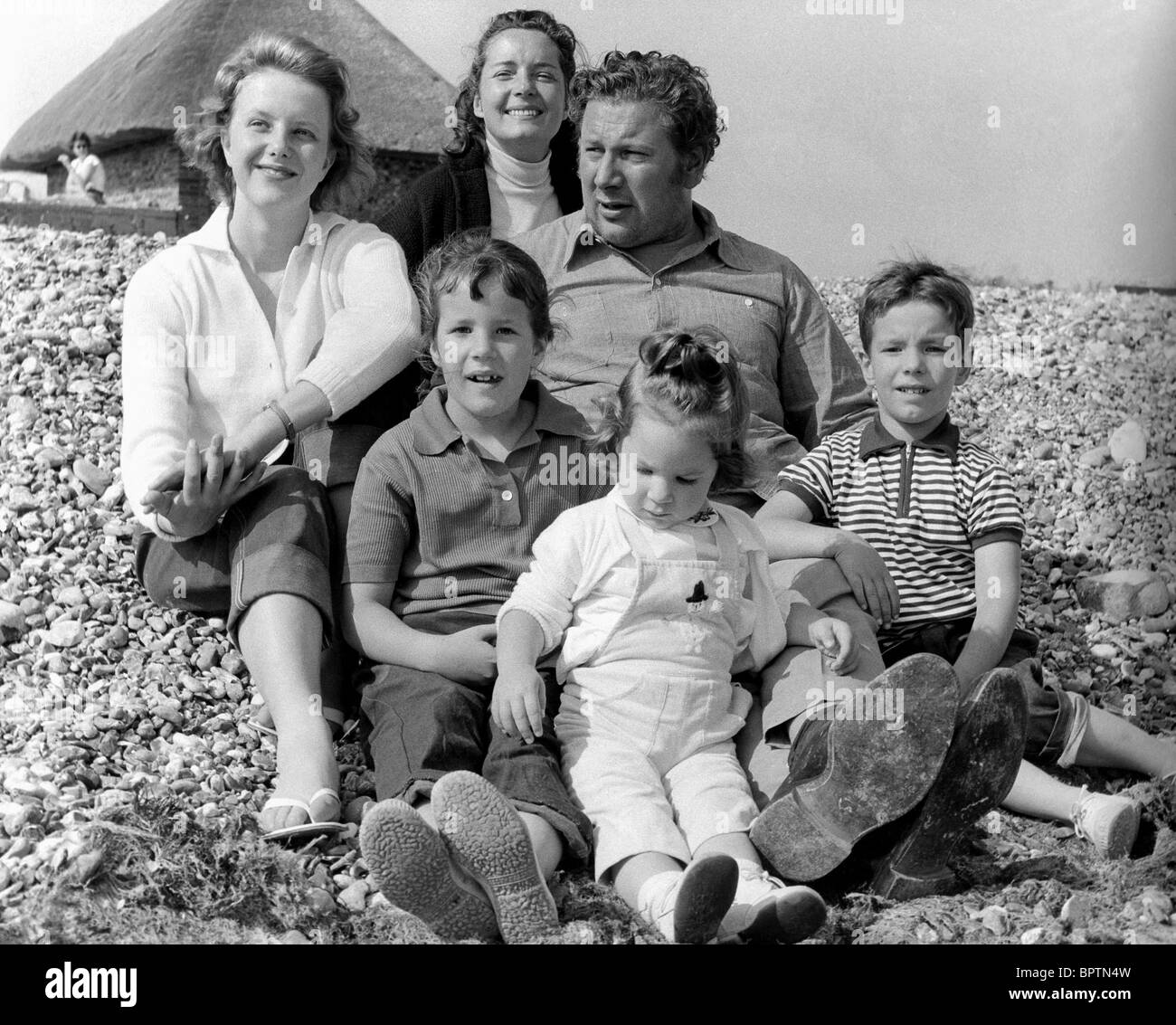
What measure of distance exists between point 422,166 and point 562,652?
30.6 feet

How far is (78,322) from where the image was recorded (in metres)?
5.66

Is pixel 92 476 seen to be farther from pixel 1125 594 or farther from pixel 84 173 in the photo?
pixel 84 173

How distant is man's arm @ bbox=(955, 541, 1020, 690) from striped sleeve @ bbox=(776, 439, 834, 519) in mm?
405

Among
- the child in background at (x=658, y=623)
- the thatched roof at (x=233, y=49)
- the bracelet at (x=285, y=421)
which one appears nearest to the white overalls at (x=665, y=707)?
the child in background at (x=658, y=623)

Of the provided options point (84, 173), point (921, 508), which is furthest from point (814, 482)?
point (84, 173)

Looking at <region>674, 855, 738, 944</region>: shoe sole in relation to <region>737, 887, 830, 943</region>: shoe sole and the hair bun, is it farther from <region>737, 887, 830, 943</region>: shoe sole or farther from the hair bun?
the hair bun

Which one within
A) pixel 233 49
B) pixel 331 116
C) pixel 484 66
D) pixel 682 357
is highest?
pixel 233 49

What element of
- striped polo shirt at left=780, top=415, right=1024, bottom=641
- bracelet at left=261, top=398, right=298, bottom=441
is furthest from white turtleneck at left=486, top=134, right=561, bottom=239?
striped polo shirt at left=780, top=415, right=1024, bottom=641

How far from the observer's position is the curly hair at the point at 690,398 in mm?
3111

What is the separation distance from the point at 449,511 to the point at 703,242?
1.29 metres

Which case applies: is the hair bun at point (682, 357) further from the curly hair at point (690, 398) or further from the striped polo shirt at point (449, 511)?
the striped polo shirt at point (449, 511)

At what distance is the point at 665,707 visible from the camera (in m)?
3.06
